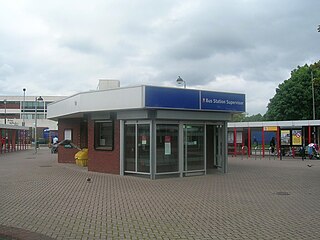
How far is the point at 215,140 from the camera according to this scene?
19891 millimetres

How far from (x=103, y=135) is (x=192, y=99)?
4.50 meters

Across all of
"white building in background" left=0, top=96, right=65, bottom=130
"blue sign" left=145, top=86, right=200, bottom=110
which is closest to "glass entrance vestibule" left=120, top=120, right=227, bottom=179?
"blue sign" left=145, top=86, right=200, bottom=110

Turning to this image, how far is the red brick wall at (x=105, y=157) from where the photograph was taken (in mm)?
17453

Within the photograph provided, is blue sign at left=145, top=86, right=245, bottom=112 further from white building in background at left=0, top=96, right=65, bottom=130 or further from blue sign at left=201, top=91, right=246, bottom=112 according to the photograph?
white building in background at left=0, top=96, right=65, bottom=130

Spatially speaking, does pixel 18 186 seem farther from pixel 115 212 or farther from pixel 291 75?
pixel 291 75

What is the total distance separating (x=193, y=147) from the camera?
17.4m

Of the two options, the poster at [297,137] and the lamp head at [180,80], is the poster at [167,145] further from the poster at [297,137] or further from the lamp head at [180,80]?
the poster at [297,137]

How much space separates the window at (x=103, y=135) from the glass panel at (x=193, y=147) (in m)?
3.32

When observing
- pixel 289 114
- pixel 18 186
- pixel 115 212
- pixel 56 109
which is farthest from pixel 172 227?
pixel 289 114

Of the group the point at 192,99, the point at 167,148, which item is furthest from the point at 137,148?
the point at 192,99

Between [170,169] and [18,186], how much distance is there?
589 cm

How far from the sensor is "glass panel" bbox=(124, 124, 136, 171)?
16828mm

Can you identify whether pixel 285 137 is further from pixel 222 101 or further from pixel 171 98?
pixel 171 98

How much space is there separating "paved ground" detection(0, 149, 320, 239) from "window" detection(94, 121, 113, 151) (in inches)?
87.9
